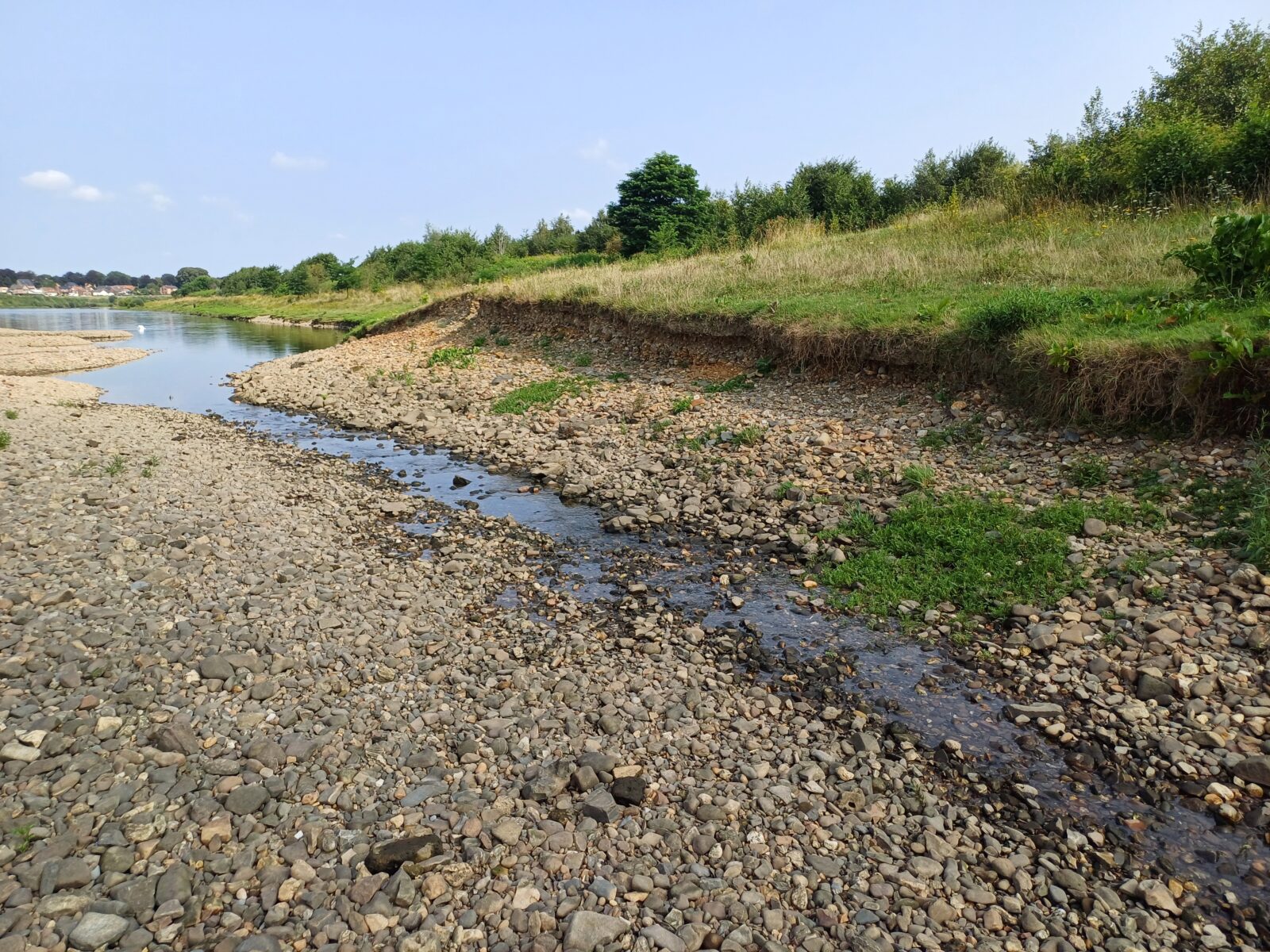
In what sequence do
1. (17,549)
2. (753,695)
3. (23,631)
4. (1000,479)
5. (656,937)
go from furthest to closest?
(1000,479) < (17,549) < (23,631) < (753,695) < (656,937)

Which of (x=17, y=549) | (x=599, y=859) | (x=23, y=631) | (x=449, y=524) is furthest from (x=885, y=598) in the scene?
(x=17, y=549)

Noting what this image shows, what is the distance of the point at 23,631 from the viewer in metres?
6.61

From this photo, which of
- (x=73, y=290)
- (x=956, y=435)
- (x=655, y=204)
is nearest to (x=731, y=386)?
(x=956, y=435)


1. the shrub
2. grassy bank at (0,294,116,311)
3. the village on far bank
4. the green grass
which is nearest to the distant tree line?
the shrub

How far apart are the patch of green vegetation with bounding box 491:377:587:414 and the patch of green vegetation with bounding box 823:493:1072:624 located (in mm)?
9523

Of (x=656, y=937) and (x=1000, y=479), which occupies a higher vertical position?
(x=1000, y=479)

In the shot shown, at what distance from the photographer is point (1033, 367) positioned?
10469 millimetres

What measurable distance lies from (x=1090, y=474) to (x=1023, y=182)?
15430mm

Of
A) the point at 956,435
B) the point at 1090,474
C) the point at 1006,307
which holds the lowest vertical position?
the point at 1090,474

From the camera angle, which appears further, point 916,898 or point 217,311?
point 217,311

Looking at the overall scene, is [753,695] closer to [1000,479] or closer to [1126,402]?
[1000,479]

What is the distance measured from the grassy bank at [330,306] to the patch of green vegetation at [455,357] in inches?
470

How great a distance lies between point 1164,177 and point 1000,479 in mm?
12384

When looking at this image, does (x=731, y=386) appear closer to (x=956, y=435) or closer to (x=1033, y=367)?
(x=956, y=435)
